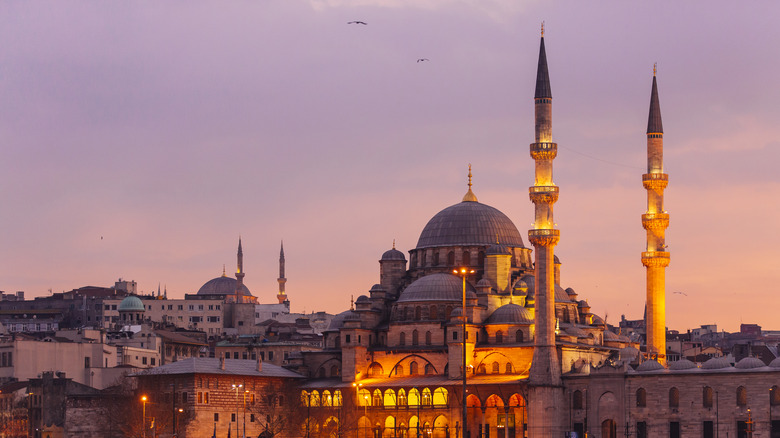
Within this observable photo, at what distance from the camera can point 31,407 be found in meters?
95.2

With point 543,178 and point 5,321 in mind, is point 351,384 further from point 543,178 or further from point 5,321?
point 5,321

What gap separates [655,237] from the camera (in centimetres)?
9075

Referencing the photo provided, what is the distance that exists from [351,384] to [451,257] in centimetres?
1107

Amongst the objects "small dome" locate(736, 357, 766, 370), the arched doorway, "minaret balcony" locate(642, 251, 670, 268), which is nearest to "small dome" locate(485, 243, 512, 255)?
"minaret balcony" locate(642, 251, 670, 268)

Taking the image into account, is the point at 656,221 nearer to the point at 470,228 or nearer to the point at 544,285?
the point at 470,228

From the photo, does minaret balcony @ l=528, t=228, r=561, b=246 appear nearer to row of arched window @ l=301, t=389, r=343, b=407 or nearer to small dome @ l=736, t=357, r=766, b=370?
small dome @ l=736, t=357, r=766, b=370

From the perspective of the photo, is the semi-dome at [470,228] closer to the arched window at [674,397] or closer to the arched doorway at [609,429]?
the arched doorway at [609,429]

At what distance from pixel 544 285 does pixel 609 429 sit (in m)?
8.22

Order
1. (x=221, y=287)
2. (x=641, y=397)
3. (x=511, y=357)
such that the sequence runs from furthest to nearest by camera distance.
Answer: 1. (x=221, y=287)
2. (x=511, y=357)
3. (x=641, y=397)

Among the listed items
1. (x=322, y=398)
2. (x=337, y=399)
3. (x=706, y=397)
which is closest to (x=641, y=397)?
(x=706, y=397)

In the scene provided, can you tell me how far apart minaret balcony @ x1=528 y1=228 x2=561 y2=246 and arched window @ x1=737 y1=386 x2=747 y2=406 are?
12.1 m

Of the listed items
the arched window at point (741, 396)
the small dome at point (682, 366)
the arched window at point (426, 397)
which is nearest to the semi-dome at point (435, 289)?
the arched window at point (426, 397)

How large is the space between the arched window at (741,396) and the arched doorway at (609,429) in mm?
6597

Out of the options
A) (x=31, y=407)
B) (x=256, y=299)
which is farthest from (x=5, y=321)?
(x=31, y=407)
